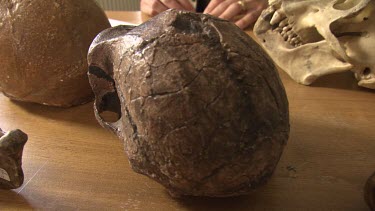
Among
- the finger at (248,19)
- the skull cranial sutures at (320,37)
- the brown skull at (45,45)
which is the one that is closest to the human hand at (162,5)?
the finger at (248,19)

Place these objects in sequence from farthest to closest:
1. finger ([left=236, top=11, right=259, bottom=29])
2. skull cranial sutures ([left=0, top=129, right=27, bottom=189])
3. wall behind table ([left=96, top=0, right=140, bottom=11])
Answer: wall behind table ([left=96, top=0, right=140, bottom=11]) < finger ([left=236, top=11, right=259, bottom=29]) < skull cranial sutures ([left=0, top=129, right=27, bottom=189])

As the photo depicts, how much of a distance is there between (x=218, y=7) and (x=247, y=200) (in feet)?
4.00

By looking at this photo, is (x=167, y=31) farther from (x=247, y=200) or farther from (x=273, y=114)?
(x=247, y=200)

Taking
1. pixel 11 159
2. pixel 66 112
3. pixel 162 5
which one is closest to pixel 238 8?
pixel 162 5

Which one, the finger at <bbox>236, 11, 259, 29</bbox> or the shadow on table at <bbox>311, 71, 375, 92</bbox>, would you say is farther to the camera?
the finger at <bbox>236, 11, 259, 29</bbox>

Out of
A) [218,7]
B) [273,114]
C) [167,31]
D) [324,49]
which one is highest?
[167,31]

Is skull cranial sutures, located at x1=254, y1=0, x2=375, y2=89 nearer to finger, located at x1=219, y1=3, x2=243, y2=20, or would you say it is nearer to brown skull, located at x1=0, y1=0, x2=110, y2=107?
finger, located at x1=219, y1=3, x2=243, y2=20

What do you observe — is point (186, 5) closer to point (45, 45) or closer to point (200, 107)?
point (45, 45)

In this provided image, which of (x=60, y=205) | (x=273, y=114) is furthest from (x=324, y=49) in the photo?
(x=60, y=205)

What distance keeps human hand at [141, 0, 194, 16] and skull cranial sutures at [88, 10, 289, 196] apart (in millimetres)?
1143

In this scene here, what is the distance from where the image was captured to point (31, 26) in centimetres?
110

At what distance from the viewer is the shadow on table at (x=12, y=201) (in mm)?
906

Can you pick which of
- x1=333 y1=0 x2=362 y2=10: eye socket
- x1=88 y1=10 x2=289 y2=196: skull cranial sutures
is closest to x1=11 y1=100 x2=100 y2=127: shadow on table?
x1=88 y1=10 x2=289 y2=196: skull cranial sutures

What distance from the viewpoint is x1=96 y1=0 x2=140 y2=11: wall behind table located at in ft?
9.36
